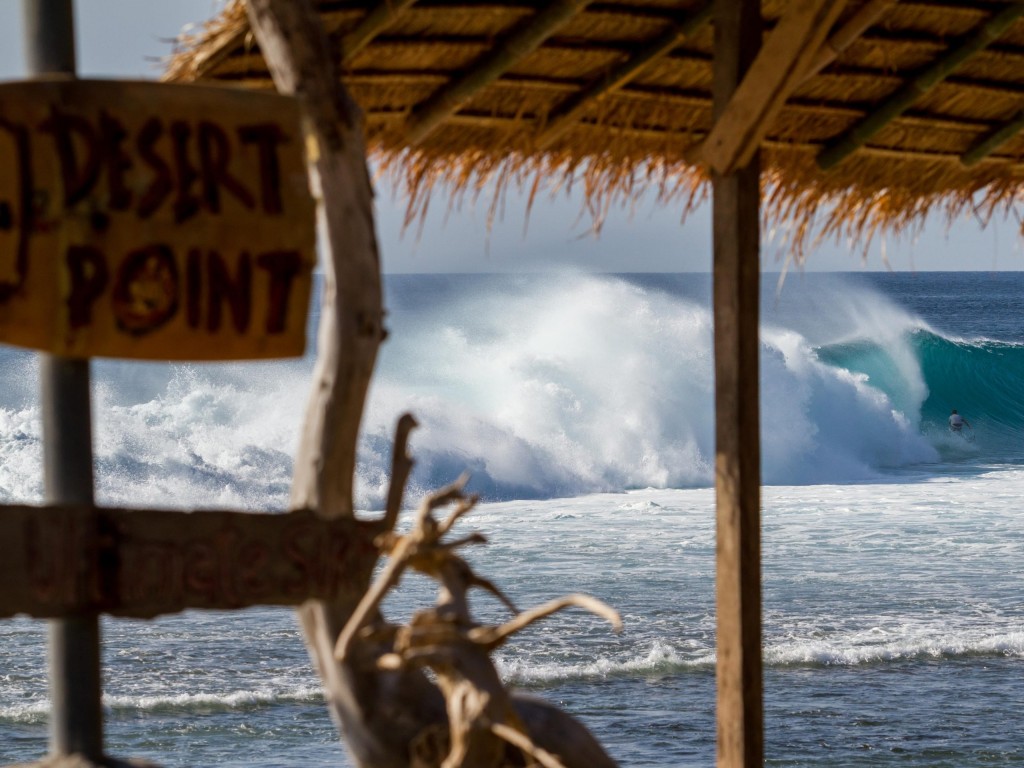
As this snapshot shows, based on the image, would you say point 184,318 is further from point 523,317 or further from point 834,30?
point 523,317

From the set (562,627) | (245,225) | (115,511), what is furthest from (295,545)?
(562,627)

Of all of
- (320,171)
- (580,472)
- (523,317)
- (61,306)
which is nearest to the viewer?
(61,306)

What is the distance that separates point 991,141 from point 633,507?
11.8 m

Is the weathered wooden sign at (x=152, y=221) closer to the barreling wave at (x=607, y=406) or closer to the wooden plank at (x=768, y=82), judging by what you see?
the wooden plank at (x=768, y=82)

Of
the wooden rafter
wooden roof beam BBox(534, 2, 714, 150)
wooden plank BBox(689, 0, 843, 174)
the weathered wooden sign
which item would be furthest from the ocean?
the wooden rafter

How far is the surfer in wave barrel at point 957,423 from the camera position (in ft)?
76.0

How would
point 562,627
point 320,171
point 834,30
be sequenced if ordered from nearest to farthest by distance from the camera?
point 320,171
point 834,30
point 562,627

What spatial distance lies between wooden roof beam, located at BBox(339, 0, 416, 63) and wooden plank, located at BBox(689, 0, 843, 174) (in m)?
0.73

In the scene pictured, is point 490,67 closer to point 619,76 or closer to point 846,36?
point 619,76

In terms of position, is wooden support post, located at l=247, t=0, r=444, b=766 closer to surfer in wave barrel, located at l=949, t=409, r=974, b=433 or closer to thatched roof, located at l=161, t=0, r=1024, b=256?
thatched roof, located at l=161, t=0, r=1024, b=256

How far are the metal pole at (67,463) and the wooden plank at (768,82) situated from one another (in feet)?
5.02

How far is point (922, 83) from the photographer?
12.9ft

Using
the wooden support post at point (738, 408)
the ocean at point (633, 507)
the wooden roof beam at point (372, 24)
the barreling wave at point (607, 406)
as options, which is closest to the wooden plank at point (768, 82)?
the wooden support post at point (738, 408)

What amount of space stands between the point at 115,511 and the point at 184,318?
0.91 ft
